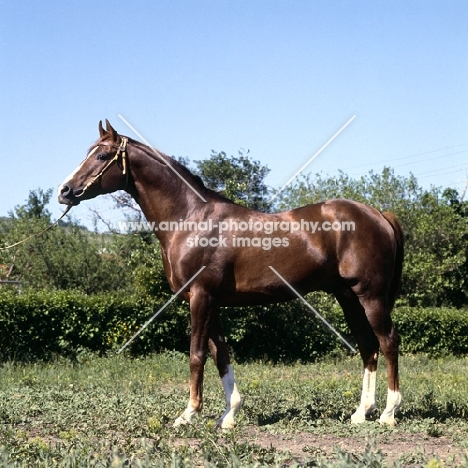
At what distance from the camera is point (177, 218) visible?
694 centimetres

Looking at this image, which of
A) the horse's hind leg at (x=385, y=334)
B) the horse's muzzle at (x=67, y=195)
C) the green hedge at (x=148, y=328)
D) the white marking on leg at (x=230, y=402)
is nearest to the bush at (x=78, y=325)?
the green hedge at (x=148, y=328)

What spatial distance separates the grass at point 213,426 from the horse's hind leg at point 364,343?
0.30 metres

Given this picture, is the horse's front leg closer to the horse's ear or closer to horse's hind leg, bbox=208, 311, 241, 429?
horse's hind leg, bbox=208, 311, 241, 429

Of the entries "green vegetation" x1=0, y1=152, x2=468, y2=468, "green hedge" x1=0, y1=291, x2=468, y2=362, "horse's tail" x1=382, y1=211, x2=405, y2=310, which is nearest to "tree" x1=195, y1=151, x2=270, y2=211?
"green vegetation" x1=0, y1=152, x2=468, y2=468

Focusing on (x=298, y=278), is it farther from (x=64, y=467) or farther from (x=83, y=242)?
(x=83, y=242)

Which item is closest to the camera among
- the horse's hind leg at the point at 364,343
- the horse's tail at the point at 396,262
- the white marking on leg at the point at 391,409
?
the white marking on leg at the point at 391,409

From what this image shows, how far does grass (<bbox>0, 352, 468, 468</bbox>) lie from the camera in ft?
15.0

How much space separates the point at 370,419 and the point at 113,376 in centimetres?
521

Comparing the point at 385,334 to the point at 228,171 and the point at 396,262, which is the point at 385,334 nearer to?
the point at 396,262

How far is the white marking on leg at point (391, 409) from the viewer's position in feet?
21.5

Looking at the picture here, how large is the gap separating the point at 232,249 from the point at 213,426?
1.70 metres

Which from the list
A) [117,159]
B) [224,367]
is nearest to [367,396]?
[224,367]

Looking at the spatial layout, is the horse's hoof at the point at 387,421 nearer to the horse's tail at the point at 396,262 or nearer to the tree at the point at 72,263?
the horse's tail at the point at 396,262

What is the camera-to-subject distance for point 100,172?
22.4ft
